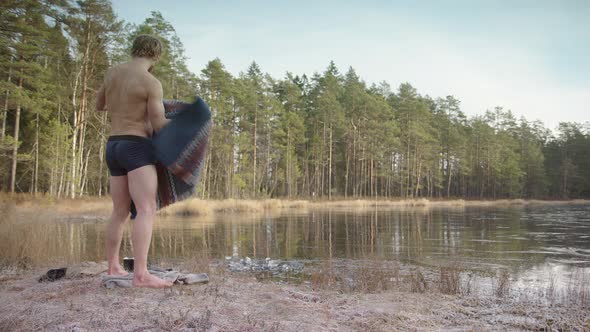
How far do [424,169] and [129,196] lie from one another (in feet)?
199

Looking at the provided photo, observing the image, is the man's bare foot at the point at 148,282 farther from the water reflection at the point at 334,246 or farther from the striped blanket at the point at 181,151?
the water reflection at the point at 334,246

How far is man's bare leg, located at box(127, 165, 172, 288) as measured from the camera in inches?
156

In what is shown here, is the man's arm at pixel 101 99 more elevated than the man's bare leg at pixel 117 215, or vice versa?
the man's arm at pixel 101 99

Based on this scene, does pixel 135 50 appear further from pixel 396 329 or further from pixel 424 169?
pixel 424 169

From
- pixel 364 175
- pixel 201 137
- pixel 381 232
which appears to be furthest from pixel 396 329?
pixel 364 175

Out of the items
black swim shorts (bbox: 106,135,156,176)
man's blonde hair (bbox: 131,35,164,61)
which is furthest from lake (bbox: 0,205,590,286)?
man's blonde hair (bbox: 131,35,164,61)

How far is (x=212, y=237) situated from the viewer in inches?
532

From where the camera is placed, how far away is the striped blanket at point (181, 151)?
4047mm

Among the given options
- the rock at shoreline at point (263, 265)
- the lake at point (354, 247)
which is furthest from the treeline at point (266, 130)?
the rock at shoreline at point (263, 265)

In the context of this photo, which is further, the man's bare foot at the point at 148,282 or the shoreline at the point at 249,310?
the man's bare foot at the point at 148,282

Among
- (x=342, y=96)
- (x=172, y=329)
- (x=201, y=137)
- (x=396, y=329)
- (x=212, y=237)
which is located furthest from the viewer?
(x=342, y=96)

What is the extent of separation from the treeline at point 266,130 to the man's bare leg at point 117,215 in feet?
52.7

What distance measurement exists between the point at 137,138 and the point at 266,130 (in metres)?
44.1

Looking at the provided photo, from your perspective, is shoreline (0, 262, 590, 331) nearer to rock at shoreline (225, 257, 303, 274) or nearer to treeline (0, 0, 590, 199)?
rock at shoreline (225, 257, 303, 274)
